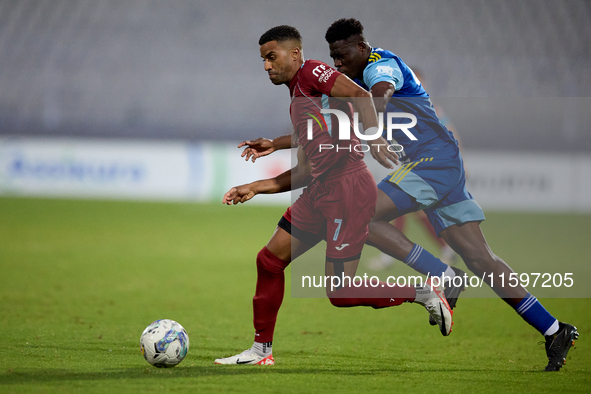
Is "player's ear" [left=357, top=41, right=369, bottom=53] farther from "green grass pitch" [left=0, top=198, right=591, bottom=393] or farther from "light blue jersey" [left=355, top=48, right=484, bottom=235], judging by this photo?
"green grass pitch" [left=0, top=198, right=591, bottom=393]

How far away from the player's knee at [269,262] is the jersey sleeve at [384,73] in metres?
1.25

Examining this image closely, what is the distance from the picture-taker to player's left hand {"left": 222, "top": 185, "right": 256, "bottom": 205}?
401 centimetres

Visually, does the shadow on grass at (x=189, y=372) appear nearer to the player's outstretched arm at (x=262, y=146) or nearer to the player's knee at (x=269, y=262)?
the player's knee at (x=269, y=262)

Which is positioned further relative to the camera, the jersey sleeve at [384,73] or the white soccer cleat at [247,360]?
the white soccer cleat at [247,360]

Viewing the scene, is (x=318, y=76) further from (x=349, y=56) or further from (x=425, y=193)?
(x=425, y=193)

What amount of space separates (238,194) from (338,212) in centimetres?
64

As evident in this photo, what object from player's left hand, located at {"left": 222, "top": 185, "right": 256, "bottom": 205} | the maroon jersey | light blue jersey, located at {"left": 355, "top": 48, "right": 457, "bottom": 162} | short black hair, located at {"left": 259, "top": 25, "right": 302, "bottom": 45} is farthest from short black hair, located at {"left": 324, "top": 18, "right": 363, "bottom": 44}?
player's left hand, located at {"left": 222, "top": 185, "right": 256, "bottom": 205}

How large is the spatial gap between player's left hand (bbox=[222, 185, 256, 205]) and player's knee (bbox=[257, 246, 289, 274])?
0.38 m

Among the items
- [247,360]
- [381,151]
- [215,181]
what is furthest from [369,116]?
[215,181]

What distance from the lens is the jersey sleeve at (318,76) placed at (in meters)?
3.80

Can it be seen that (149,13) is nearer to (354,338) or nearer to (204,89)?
(204,89)

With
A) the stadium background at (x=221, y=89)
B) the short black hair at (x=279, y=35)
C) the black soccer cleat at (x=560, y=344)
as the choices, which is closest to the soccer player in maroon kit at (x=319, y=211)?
the short black hair at (x=279, y=35)

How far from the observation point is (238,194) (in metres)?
4.04

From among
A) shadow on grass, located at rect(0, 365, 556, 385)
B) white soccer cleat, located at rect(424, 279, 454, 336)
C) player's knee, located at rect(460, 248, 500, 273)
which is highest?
player's knee, located at rect(460, 248, 500, 273)
